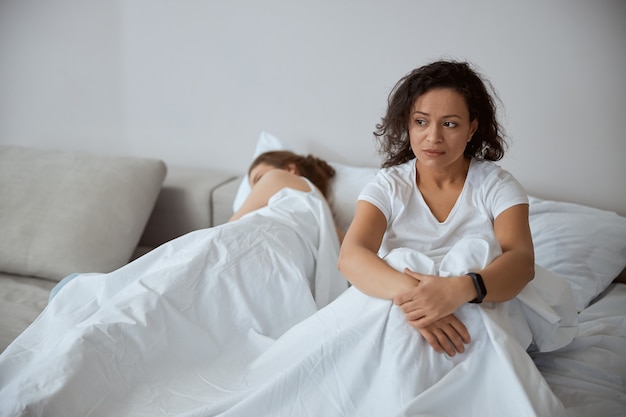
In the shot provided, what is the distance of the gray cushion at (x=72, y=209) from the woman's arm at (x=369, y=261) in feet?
3.78

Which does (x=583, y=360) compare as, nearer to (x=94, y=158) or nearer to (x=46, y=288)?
(x=46, y=288)

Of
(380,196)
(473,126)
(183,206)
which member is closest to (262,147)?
(183,206)

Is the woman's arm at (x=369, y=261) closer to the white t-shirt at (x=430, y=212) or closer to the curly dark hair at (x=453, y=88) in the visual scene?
the white t-shirt at (x=430, y=212)

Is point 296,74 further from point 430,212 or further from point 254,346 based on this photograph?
point 254,346

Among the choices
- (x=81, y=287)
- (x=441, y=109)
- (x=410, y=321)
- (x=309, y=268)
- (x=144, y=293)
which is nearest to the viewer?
(x=410, y=321)

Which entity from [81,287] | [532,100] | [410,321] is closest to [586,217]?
[532,100]

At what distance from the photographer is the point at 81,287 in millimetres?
1789

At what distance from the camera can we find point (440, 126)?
1532 millimetres

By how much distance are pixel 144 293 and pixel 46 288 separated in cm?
83

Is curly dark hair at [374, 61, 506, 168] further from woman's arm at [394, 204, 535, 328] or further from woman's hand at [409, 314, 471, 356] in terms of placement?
woman's hand at [409, 314, 471, 356]

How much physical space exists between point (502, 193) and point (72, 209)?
159 cm

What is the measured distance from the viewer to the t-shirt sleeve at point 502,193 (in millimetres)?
1555

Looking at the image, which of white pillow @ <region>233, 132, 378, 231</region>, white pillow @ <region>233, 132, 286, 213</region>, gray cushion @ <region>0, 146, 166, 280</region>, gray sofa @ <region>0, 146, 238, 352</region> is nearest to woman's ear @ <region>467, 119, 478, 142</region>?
white pillow @ <region>233, 132, 378, 231</region>

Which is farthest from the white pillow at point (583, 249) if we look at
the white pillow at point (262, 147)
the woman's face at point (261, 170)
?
the white pillow at point (262, 147)
